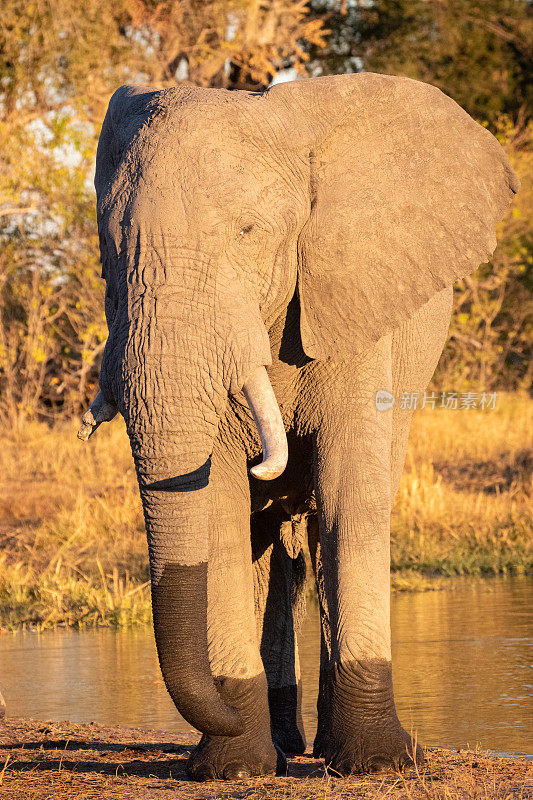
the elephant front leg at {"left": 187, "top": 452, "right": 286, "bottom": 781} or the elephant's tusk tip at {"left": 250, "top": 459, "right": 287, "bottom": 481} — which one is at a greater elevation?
the elephant's tusk tip at {"left": 250, "top": 459, "right": 287, "bottom": 481}

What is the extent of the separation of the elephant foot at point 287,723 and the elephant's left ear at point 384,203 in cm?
172

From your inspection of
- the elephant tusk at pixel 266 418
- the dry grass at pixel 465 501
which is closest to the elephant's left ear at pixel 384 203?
the elephant tusk at pixel 266 418

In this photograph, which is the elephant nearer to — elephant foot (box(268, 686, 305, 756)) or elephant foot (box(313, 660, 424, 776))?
elephant foot (box(313, 660, 424, 776))

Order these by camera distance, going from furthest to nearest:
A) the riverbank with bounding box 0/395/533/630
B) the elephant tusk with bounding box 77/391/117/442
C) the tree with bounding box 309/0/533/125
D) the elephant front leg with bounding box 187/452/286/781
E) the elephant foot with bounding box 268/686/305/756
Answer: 1. the tree with bounding box 309/0/533/125
2. the riverbank with bounding box 0/395/533/630
3. the elephant foot with bounding box 268/686/305/756
4. the elephant front leg with bounding box 187/452/286/781
5. the elephant tusk with bounding box 77/391/117/442

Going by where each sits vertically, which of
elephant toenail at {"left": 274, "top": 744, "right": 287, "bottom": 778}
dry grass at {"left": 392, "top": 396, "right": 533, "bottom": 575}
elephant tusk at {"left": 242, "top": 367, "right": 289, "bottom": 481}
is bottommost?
dry grass at {"left": 392, "top": 396, "right": 533, "bottom": 575}

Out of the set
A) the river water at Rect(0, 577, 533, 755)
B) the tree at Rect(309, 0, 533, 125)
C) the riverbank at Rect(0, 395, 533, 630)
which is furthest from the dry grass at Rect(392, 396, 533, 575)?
the tree at Rect(309, 0, 533, 125)

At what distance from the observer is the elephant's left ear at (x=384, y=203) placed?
4.96 metres

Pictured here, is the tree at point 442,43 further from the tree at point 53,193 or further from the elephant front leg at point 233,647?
the elephant front leg at point 233,647

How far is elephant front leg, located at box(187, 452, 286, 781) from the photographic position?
16.5ft

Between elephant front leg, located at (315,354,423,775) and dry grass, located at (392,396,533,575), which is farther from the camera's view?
dry grass, located at (392,396,533,575)

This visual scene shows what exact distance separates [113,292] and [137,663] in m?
3.39

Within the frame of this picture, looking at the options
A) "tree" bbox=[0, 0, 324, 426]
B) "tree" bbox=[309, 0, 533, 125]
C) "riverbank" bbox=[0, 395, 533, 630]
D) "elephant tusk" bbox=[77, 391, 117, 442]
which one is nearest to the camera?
"elephant tusk" bbox=[77, 391, 117, 442]

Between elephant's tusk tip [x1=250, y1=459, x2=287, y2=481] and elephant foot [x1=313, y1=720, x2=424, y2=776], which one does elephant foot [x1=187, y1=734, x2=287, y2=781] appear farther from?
elephant's tusk tip [x1=250, y1=459, x2=287, y2=481]

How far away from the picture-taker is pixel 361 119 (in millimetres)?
5094
